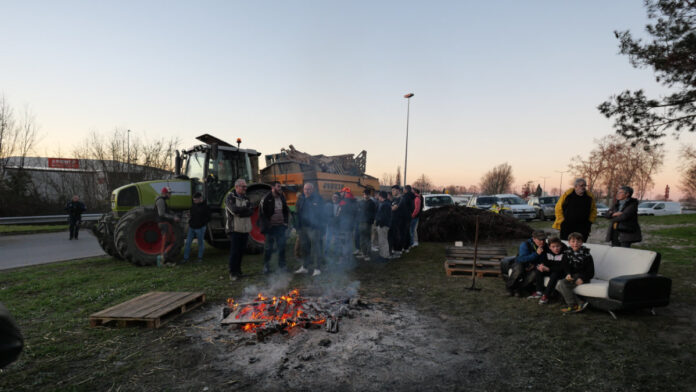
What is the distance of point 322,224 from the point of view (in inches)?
311

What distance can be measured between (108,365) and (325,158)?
10.7 metres

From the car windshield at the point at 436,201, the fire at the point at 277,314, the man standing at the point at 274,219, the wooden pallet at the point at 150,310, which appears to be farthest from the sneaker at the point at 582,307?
the car windshield at the point at 436,201

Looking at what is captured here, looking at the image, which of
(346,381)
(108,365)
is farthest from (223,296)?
(346,381)

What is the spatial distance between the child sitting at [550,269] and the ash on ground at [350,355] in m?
2.01

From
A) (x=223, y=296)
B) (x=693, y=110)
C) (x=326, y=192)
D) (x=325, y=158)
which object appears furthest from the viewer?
(x=325, y=158)

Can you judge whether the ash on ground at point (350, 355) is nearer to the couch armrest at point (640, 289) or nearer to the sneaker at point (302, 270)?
the couch armrest at point (640, 289)

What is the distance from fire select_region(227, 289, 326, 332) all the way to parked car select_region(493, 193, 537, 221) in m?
17.2

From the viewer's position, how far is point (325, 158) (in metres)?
13.6

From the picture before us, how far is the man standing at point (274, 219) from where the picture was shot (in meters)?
7.22

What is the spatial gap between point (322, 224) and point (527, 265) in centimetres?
419

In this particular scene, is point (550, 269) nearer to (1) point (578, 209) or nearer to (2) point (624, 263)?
(2) point (624, 263)

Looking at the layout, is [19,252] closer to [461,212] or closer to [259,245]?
[259,245]

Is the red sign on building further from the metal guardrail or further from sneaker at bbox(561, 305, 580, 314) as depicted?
sneaker at bbox(561, 305, 580, 314)

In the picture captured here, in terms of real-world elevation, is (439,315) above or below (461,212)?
below
